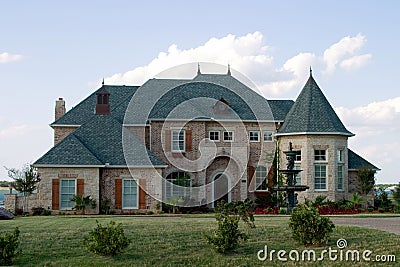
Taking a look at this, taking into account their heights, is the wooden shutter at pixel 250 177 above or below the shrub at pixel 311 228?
above

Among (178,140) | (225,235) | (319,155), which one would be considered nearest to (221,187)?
(178,140)

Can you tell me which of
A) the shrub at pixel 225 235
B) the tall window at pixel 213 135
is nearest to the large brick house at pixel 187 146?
the tall window at pixel 213 135

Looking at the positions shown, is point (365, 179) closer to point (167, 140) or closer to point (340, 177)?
point (340, 177)

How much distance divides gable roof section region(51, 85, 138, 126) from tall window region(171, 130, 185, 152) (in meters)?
5.20

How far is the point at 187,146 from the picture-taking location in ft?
134

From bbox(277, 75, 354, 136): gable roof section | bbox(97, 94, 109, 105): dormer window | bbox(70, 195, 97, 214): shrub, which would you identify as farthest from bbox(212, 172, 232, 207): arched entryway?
bbox(97, 94, 109, 105): dormer window

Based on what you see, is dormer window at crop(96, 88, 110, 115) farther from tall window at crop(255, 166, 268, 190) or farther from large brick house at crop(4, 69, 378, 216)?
tall window at crop(255, 166, 268, 190)

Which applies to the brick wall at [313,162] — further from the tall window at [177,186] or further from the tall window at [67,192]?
the tall window at [67,192]

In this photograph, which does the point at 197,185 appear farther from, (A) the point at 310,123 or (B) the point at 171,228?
(B) the point at 171,228

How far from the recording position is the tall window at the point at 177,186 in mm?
38906

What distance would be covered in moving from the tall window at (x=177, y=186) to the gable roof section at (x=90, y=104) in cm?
720

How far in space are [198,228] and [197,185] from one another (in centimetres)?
1724

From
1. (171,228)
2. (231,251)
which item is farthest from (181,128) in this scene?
(231,251)

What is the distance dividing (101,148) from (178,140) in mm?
5123
